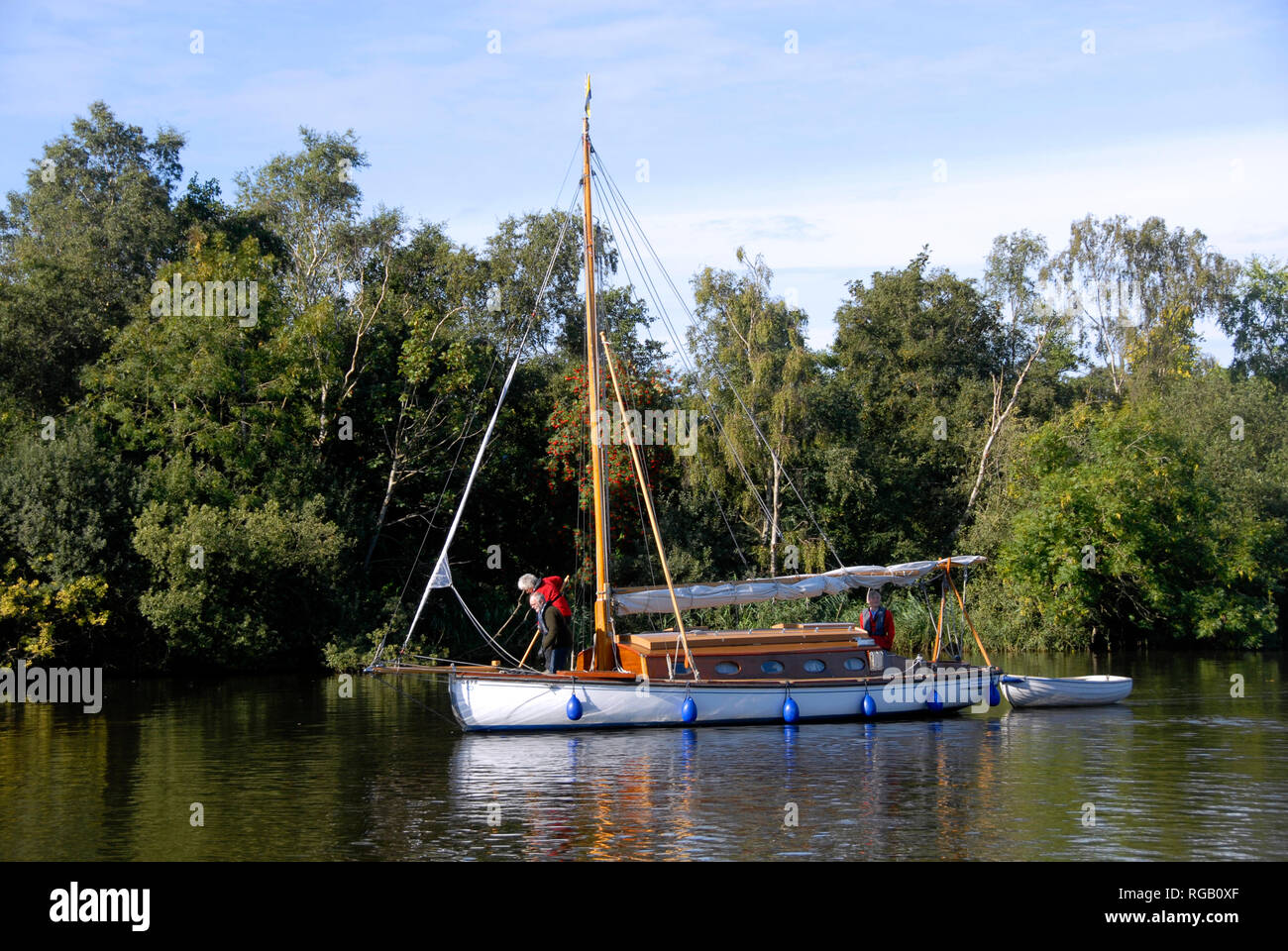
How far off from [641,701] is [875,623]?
20.3 ft

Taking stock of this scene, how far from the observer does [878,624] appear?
28.1 m

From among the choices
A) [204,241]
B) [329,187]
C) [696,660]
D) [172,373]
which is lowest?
[696,660]

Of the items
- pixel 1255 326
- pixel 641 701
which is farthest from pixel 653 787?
pixel 1255 326

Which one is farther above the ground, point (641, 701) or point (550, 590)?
point (550, 590)

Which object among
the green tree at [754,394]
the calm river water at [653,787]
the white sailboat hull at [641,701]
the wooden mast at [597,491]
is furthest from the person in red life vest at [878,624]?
the green tree at [754,394]

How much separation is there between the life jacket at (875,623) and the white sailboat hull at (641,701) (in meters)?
1.53

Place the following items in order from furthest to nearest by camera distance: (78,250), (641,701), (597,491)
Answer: (78,250) < (597,491) < (641,701)

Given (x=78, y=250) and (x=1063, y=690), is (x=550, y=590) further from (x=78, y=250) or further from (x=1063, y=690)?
(x=78, y=250)
